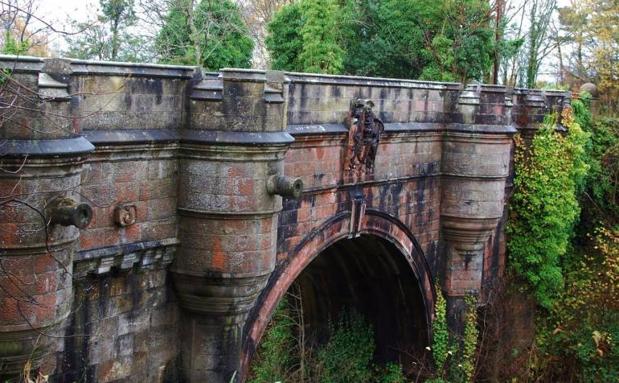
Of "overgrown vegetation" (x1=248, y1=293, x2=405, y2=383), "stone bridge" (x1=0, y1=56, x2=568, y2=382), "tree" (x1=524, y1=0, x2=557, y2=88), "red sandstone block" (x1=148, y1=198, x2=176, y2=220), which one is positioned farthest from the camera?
"tree" (x1=524, y1=0, x2=557, y2=88)

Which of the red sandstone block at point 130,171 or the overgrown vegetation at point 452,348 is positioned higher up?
the red sandstone block at point 130,171

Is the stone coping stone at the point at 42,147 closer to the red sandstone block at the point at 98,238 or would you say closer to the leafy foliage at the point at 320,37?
the red sandstone block at the point at 98,238

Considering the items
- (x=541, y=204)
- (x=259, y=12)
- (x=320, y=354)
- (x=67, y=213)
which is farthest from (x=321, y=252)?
(x=259, y=12)

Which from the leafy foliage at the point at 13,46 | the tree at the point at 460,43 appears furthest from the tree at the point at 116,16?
the leafy foliage at the point at 13,46

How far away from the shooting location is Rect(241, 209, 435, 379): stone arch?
12.3m

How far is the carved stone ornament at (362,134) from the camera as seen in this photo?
553 inches

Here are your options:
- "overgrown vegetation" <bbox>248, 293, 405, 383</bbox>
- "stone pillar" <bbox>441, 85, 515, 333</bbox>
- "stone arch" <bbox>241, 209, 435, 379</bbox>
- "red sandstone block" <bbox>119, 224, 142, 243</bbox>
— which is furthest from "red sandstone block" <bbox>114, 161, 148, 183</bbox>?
"stone pillar" <bbox>441, 85, 515, 333</bbox>

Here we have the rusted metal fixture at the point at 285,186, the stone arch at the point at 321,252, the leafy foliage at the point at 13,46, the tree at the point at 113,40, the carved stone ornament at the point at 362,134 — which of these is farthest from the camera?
the tree at the point at 113,40

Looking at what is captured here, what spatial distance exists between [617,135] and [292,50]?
936 centimetres

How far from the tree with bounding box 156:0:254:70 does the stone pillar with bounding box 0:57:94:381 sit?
657 inches

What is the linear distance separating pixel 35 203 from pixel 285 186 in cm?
326

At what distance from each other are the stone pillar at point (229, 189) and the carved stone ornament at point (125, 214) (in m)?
0.78

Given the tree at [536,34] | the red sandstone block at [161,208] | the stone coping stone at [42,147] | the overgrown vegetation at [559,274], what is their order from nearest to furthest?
the stone coping stone at [42,147] → the red sandstone block at [161,208] → the overgrown vegetation at [559,274] → the tree at [536,34]

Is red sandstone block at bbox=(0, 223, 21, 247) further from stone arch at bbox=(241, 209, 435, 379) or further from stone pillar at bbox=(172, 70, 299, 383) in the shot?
stone arch at bbox=(241, 209, 435, 379)
